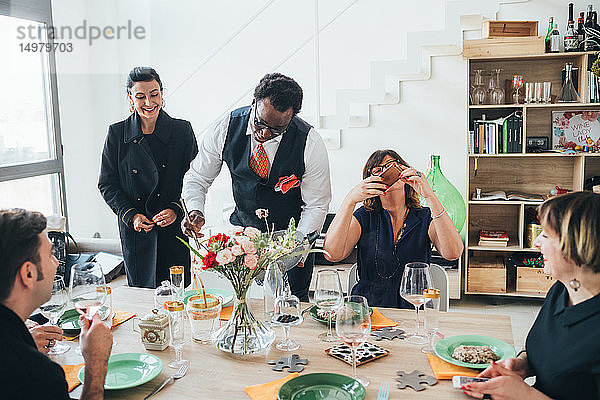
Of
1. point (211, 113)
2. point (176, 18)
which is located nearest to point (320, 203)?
point (211, 113)

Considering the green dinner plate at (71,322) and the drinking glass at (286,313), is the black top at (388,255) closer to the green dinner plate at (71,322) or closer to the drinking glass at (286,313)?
the drinking glass at (286,313)

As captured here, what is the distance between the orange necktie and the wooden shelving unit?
7.10 feet

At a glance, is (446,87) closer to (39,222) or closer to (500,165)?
(500,165)

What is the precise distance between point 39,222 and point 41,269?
111 millimetres

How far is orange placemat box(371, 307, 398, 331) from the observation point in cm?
A: 196

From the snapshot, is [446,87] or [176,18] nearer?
[446,87]

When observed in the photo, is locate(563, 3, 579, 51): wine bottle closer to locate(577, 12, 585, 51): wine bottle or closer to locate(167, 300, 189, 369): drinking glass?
locate(577, 12, 585, 51): wine bottle

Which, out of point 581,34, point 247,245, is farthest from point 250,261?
point 581,34

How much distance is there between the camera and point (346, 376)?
158cm

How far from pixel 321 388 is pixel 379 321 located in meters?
0.50

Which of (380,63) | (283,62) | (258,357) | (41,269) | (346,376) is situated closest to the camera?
(41,269)

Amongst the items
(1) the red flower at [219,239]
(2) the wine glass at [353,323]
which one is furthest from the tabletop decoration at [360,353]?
(1) the red flower at [219,239]

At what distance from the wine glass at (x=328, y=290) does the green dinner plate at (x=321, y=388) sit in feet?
0.95

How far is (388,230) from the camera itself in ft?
7.91
